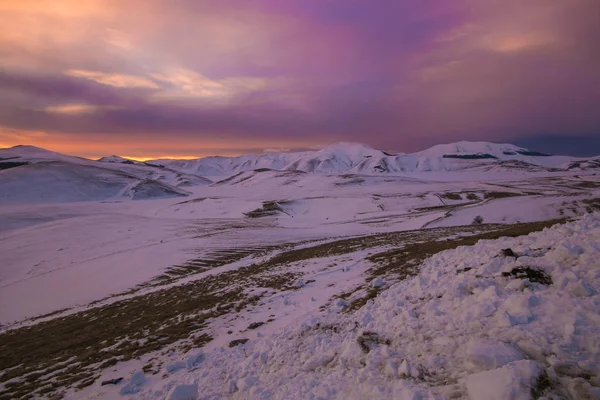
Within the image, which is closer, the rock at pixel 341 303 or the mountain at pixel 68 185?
the rock at pixel 341 303

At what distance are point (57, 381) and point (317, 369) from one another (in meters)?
8.84

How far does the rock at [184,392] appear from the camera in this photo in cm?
741

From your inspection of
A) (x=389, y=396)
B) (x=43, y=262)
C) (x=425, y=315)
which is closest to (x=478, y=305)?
(x=425, y=315)

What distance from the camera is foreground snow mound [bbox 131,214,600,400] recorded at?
17.1ft

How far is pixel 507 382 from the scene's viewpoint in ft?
15.8

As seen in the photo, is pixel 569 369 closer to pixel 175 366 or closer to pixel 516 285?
pixel 516 285

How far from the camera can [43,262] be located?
37375 mm

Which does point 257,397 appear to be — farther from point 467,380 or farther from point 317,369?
point 467,380

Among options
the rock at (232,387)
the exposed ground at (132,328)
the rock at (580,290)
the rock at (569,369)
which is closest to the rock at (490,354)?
the rock at (569,369)

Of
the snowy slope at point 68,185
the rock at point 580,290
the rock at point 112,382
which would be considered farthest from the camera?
the snowy slope at point 68,185

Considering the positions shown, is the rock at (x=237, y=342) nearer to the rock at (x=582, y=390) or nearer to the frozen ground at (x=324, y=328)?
the frozen ground at (x=324, y=328)

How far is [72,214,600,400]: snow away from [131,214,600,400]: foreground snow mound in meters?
0.02

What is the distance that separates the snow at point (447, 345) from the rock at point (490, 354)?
2 cm

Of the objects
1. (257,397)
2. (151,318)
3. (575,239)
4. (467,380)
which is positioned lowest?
(151,318)
